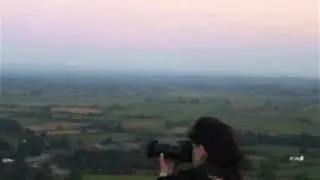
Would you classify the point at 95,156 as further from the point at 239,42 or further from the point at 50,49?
the point at 239,42

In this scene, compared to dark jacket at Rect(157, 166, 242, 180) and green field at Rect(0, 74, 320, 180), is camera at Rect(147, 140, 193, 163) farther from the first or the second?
green field at Rect(0, 74, 320, 180)

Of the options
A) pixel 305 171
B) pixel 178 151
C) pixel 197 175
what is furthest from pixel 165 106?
pixel 197 175

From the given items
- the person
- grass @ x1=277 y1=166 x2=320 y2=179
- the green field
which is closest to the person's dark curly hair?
the person

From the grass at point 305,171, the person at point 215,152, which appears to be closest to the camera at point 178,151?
the person at point 215,152

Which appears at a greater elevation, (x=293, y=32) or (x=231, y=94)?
(x=293, y=32)

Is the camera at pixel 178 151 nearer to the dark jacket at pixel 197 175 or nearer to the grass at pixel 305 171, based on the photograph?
the dark jacket at pixel 197 175

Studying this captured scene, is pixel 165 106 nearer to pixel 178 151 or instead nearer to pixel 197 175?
pixel 178 151

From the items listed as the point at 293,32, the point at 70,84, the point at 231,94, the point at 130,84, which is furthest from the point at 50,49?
the point at 293,32
